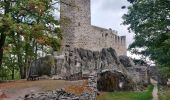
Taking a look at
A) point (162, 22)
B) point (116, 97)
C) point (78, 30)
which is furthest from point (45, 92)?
point (78, 30)

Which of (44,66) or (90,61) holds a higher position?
(90,61)

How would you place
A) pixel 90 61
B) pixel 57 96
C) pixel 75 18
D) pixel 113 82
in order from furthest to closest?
pixel 75 18, pixel 90 61, pixel 113 82, pixel 57 96

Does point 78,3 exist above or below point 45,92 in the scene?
above

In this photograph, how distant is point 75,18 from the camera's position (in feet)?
179

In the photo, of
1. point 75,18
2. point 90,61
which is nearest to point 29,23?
point 90,61

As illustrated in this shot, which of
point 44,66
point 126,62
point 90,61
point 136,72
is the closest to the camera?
point 44,66

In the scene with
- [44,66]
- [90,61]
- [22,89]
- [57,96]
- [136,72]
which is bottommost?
[57,96]

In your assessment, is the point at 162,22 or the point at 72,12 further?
the point at 72,12

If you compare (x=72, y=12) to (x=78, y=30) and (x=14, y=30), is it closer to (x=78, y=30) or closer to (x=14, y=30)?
(x=78, y=30)

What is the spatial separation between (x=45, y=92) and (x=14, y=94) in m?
2.19

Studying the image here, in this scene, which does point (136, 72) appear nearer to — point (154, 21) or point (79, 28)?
point (154, 21)

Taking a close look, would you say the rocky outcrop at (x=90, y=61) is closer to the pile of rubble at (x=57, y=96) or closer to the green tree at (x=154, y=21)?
the green tree at (x=154, y=21)

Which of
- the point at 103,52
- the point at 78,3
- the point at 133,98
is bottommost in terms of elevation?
the point at 133,98

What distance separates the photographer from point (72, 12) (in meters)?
54.8
